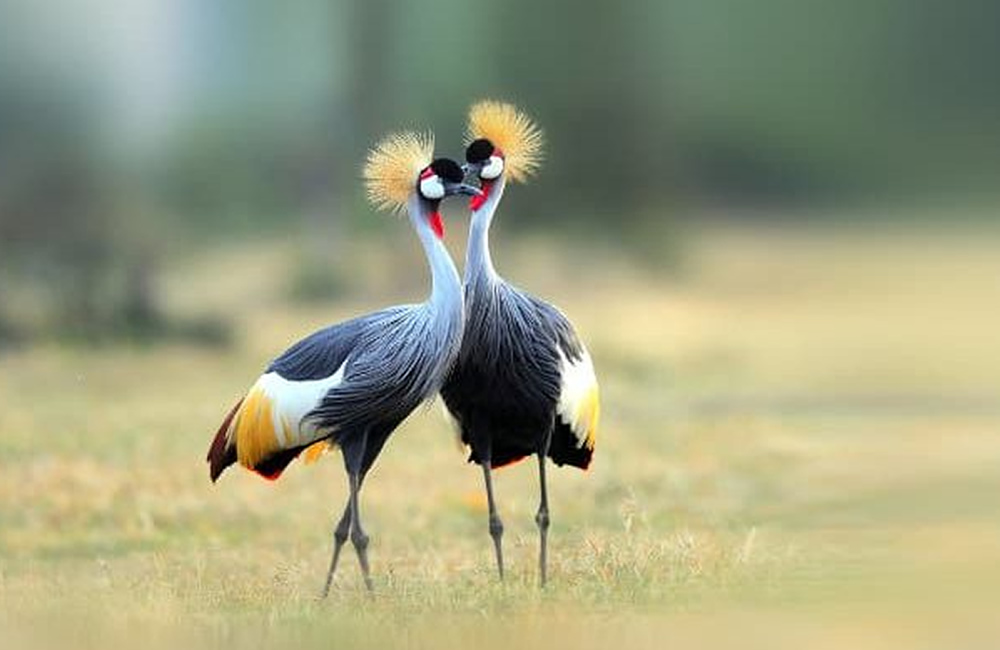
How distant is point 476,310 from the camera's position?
8.17 m

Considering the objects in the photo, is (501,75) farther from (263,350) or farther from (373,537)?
(373,537)

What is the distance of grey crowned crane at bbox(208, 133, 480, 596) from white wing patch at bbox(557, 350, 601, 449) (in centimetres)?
55

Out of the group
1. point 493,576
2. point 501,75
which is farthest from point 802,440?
point 501,75

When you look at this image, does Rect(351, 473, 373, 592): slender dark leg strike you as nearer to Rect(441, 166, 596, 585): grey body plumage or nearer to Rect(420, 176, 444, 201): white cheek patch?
Rect(441, 166, 596, 585): grey body plumage

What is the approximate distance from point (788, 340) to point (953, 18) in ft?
20.6

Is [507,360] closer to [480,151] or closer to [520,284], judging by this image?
[480,151]

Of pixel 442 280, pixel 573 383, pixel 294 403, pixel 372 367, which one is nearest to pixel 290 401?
pixel 294 403

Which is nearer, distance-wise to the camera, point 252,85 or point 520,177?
point 520,177

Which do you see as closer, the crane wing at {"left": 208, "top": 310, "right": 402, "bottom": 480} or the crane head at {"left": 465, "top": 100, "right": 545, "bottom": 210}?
the crane wing at {"left": 208, "top": 310, "right": 402, "bottom": 480}

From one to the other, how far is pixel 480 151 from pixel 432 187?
327 millimetres

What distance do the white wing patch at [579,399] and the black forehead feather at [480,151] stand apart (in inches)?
30.9

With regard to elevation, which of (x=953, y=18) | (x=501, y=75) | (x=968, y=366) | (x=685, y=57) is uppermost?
(x=501, y=75)

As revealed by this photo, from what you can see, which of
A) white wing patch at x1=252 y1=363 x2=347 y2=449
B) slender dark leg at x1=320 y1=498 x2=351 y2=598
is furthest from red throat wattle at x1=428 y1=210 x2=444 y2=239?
slender dark leg at x1=320 y1=498 x2=351 y2=598

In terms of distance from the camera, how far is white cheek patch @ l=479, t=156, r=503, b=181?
8.31 m
